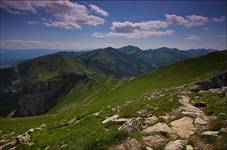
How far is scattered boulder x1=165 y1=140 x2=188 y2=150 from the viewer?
13451 millimetres

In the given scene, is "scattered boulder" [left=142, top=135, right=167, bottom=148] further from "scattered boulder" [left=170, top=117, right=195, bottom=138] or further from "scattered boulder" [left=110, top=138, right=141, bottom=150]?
"scattered boulder" [left=170, top=117, right=195, bottom=138]

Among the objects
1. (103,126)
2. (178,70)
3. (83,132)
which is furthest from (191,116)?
(178,70)

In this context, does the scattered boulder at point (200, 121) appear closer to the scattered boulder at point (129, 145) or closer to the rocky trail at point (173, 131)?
the rocky trail at point (173, 131)

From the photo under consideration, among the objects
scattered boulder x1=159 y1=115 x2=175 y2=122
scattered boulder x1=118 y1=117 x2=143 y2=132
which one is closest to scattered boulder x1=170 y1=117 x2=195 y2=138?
scattered boulder x1=159 y1=115 x2=175 y2=122

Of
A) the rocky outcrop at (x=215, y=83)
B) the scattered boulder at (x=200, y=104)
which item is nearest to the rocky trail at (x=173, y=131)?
the scattered boulder at (x=200, y=104)

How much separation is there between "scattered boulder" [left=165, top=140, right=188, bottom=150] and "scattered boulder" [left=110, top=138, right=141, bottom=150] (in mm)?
1947

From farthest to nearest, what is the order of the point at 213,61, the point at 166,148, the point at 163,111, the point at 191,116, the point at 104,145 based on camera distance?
1. the point at 213,61
2. the point at 163,111
3. the point at 191,116
4. the point at 104,145
5. the point at 166,148

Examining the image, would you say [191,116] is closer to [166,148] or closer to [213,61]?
[166,148]

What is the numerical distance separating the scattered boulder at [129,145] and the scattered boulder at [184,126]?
3.49 metres

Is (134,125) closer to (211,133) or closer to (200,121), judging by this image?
(200,121)

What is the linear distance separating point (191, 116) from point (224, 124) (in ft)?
13.5

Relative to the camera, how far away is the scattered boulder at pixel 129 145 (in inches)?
569

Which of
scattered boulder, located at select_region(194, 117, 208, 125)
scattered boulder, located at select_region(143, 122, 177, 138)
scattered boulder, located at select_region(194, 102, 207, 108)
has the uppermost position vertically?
scattered boulder, located at select_region(194, 102, 207, 108)

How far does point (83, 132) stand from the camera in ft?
74.5
